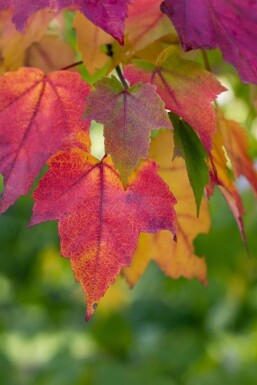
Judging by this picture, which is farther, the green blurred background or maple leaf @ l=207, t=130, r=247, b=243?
the green blurred background

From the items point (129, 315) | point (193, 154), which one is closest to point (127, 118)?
point (193, 154)

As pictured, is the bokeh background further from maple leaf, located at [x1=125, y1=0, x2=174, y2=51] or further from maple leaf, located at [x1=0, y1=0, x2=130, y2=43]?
maple leaf, located at [x1=0, y1=0, x2=130, y2=43]

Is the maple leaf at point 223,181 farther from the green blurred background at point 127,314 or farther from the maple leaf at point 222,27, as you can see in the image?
the green blurred background at point 127,314

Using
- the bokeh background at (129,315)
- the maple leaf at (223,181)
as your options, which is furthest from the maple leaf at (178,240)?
the bokeh background at (129,315)

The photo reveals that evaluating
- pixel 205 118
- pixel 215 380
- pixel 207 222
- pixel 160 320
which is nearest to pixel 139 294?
pixel 160 320

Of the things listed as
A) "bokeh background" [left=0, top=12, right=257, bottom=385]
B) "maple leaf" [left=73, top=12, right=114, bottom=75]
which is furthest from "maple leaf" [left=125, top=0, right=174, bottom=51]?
"bokeh background" [left=0, top=12, right=257, bottom=385]

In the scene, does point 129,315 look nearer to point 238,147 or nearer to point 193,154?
point 238,147
